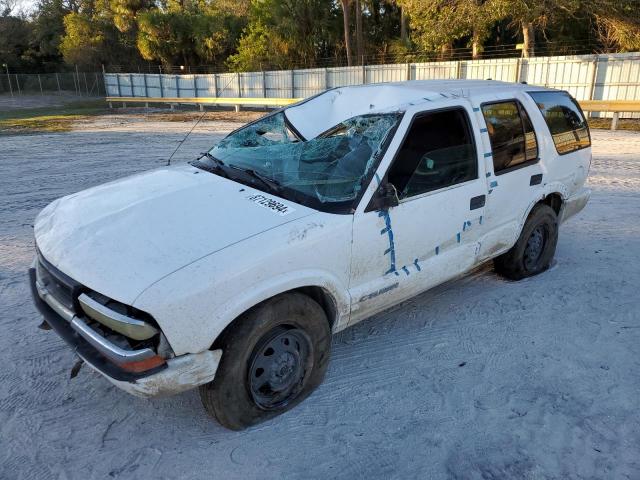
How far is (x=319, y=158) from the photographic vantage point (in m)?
3.49

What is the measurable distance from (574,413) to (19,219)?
680 cm

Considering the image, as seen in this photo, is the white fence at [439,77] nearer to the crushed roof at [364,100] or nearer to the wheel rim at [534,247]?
the crushed roof at [364,100]

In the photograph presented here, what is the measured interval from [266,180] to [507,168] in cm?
213

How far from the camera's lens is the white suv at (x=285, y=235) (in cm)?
253

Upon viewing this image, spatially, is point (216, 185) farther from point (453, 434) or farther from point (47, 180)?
point (47, 180)

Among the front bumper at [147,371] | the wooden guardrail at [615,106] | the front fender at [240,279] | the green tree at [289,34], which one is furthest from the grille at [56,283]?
the green tree at [289,34]

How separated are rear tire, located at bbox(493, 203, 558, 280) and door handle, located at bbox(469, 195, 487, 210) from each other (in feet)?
2.97

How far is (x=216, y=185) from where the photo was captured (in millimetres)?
3408

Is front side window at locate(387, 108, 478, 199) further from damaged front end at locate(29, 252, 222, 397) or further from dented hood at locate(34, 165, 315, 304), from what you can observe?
damaged front end at locate(29, 252, 222, 397)

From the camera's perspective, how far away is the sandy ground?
267 centimetres

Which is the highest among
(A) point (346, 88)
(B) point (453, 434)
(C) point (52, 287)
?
(A) point (346, 88)

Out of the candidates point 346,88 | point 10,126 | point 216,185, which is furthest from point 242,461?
point 10,126

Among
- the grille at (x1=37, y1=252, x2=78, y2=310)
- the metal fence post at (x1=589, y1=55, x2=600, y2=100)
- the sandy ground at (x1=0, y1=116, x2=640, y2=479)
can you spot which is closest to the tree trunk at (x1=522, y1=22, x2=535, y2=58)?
the metal fence post at (x1=589, y1=55, x2=600, y2=100)

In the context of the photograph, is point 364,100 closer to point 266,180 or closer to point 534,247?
point 266,180
